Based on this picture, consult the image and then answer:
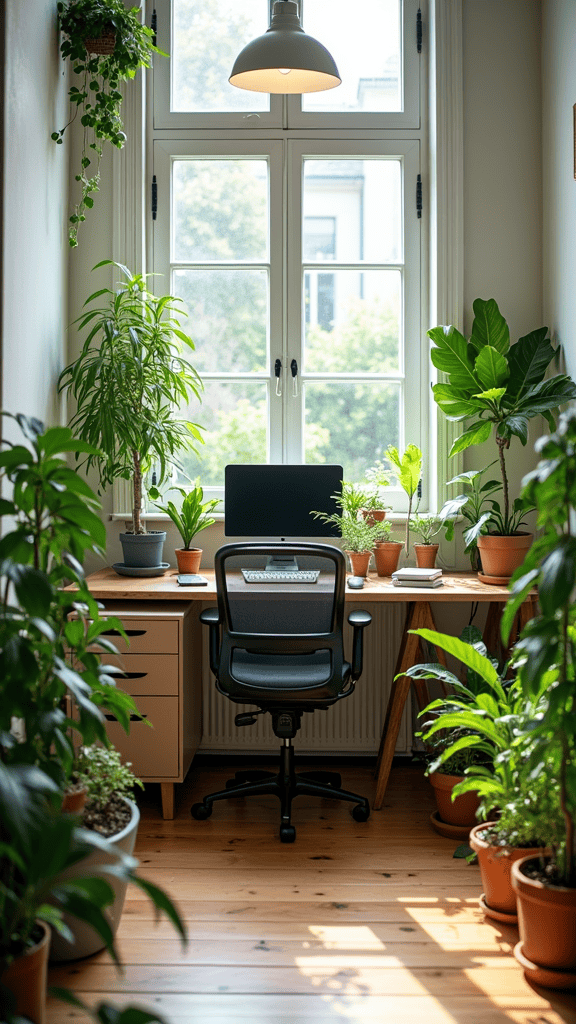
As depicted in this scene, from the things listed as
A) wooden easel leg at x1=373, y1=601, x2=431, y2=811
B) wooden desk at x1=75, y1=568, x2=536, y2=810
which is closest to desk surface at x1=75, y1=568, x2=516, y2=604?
wooden desk at x1=75, y1=568, x2=536, y2=810

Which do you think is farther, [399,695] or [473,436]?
[473,436]

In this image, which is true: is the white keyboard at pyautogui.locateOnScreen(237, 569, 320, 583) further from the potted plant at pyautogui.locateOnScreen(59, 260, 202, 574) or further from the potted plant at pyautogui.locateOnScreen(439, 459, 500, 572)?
the potted plant at pyautogui.locateOnScreen(439, 459, 500, 572)

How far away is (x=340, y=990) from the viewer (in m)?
2.44

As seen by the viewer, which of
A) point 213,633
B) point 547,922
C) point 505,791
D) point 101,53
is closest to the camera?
point 547,922

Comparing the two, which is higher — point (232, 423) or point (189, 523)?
point (232, 423)

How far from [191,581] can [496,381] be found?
4.47 ft

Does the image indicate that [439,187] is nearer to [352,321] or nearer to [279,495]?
[352,321]

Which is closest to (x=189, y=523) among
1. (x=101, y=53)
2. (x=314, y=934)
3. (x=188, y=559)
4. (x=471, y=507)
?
(x=188, y=559)

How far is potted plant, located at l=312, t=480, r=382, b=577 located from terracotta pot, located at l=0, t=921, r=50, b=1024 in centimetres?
207

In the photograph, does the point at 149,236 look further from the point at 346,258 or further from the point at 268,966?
the point at 268,966

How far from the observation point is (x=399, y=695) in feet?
11.9

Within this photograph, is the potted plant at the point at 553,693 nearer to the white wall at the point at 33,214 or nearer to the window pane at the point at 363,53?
the white wall at the point at 33,214

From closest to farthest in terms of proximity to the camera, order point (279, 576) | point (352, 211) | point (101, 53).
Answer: point (279, 576)
point (101, 53)
point (352, 211)

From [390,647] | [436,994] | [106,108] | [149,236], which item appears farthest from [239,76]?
[436,994]
